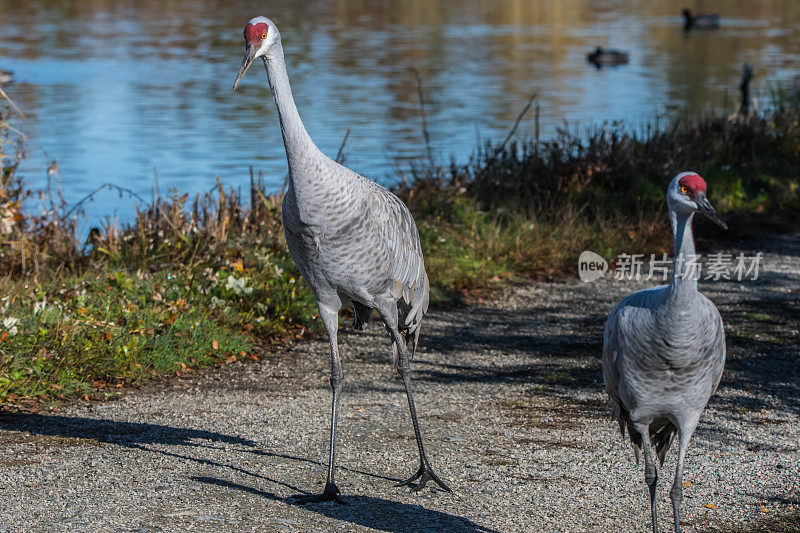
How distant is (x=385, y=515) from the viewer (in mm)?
5027

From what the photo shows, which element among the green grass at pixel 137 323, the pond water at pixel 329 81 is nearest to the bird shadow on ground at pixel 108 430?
the green grass at pixel 137 323

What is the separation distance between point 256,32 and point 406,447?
8.68 ft

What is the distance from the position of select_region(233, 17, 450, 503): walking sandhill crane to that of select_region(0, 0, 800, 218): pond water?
8.23 meters

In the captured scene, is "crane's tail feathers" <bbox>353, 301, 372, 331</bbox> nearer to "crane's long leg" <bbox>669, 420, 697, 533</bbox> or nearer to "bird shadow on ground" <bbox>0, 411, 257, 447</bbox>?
"bird shadow on ground" <bbox>0, 411, 257, 447</bbox>

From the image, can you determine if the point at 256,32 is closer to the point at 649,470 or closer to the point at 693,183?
the point at 693,183

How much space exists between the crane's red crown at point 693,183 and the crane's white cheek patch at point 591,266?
5.74 meters

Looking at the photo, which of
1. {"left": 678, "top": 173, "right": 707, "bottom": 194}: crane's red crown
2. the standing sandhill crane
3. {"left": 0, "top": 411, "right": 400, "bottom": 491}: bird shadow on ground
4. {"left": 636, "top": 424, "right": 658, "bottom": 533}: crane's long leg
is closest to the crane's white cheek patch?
{"left": 0, "top": 411, "right": 400, "bottom": 491}: bird shadow on ground

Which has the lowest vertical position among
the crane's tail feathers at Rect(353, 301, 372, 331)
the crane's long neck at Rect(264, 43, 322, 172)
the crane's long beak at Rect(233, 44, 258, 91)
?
the crane's tail feathers at Rect(353, 301, 372, 331)

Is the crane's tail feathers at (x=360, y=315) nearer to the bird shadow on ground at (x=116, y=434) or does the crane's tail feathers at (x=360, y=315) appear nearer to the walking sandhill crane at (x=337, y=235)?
the walking sandhill crane at (x=337, y=235)

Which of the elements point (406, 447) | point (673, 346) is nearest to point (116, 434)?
point (406, 447)

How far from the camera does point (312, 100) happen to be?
75.5 ft

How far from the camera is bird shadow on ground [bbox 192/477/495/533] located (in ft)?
16.0

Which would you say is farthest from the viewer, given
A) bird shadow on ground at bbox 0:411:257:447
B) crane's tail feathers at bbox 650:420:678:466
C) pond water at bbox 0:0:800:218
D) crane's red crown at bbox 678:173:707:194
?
pond water at bbox 0:0:800:218

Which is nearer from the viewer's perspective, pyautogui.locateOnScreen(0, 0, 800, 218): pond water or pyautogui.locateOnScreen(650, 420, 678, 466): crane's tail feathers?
pyautogui.locateOnScreen(650, 420, 678, 466): crane's tail feathers
